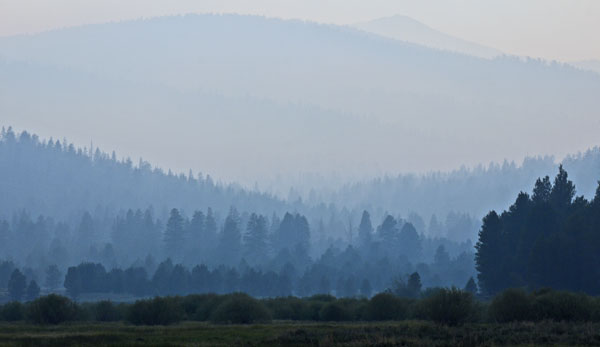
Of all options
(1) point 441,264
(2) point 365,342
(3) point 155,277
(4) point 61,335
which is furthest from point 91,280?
(2) point 365,342

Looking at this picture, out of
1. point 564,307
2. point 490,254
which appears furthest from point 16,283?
point 564,307

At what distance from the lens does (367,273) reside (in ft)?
522

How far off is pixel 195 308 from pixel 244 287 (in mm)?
69351

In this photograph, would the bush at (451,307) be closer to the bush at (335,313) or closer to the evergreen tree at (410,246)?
the bush at (335,313)

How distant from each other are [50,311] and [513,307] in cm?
3429

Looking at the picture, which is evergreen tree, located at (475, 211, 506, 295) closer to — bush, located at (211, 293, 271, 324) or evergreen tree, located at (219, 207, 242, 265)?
bush, located at (211, 293, 271, 324)

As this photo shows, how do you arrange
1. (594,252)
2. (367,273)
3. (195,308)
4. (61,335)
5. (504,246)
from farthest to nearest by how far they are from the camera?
(367,273)
(504,246)
(594,252)
(195,308)
(61,335)

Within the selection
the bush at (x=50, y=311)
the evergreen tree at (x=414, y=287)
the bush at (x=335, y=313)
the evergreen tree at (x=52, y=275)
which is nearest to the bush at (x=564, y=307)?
the bush at (x=335, y=313)

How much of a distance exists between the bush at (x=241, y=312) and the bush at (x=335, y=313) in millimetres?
5875

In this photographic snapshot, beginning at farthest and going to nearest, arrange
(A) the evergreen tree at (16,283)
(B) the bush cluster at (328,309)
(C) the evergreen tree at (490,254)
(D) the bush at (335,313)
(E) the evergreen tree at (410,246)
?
(E) the evergreen tree at (410,246), (A) the evergreen tree at (16,283), (C) the evergreen tree at (490,254), (D) the bush at (335,313), (B) the bush cluster at (328,309)

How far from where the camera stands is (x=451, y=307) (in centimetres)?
5472

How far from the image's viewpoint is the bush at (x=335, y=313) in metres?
68.9

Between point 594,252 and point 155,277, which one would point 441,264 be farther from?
point 594,252

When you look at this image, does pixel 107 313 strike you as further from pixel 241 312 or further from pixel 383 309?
pixel 383 309
